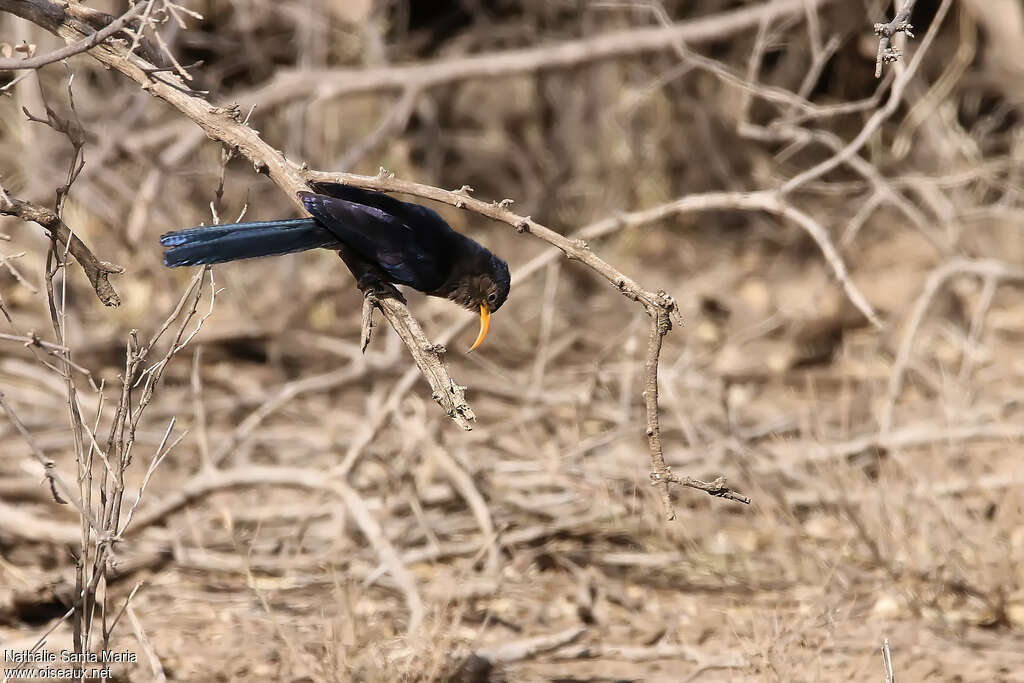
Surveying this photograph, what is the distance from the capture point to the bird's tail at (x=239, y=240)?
2.56 meters

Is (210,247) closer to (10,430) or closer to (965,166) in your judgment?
(10,430)

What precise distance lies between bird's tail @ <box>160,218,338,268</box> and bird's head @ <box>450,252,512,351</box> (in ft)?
1.61

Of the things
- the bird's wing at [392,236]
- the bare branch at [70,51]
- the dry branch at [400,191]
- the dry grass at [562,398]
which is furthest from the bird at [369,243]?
the bare branch at [70,51]

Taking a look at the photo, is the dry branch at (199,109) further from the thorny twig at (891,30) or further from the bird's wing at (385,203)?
the thorny twig at (891,30)

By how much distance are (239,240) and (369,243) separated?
29cm

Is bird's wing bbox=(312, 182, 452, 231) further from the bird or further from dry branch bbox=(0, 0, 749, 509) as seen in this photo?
dry branch bbox=(0, 0, 749, 509)

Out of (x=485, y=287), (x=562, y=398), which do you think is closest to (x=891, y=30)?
(x=485, y=287)

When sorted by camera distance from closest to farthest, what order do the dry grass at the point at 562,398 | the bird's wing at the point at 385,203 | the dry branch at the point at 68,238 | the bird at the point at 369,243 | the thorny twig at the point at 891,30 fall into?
the thorny twig at the point at 891,30 < the dry branch at the point at 68,238 < the bird at the point at 369,243 < the bird's wing at the point at 385,203 < the dry grass at the point at 562,398

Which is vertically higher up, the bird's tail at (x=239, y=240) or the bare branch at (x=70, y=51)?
the bare branch at (x=70, y=51)

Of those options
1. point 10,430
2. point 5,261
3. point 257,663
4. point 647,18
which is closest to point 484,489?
point 257,663

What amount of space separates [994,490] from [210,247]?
9.80ft

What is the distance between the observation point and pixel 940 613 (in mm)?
3809

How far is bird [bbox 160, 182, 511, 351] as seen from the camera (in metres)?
2.60

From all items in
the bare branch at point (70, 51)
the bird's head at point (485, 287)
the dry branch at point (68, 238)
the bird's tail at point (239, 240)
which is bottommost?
the dry branch at point (68, 238)
